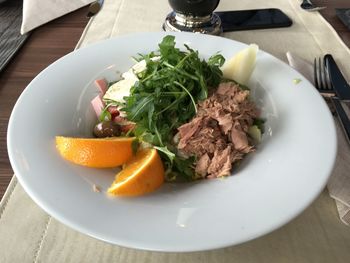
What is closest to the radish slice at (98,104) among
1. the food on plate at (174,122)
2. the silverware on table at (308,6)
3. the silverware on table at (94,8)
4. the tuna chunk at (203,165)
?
the food on plate at (174,122)

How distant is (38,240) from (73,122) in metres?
0.27

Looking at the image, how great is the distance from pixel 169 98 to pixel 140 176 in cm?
22

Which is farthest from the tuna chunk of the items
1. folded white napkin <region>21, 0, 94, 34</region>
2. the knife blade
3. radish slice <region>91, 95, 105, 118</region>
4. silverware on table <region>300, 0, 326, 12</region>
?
silverware on table <region>300, 0, 326, 12</region>

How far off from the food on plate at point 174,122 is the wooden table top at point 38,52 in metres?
0.23

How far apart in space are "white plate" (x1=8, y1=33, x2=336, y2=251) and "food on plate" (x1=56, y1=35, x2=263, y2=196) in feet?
0.11

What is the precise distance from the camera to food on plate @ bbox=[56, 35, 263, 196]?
706mm

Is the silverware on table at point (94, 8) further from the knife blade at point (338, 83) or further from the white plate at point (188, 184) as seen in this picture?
the knife blade at point (338, 83)

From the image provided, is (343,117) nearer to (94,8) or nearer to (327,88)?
(327,88)

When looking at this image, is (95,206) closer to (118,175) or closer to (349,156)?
(118,175)

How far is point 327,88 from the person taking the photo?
0.96 metres

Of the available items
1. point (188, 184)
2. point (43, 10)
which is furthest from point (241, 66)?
point (43, 10)

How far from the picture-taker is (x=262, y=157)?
2.39 ft

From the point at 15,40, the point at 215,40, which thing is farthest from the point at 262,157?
the point at 15,40

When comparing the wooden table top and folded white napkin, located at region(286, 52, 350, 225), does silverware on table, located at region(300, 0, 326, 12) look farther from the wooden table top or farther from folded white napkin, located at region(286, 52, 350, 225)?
folded white napkin, located at region(286, 52, 350, 225)
